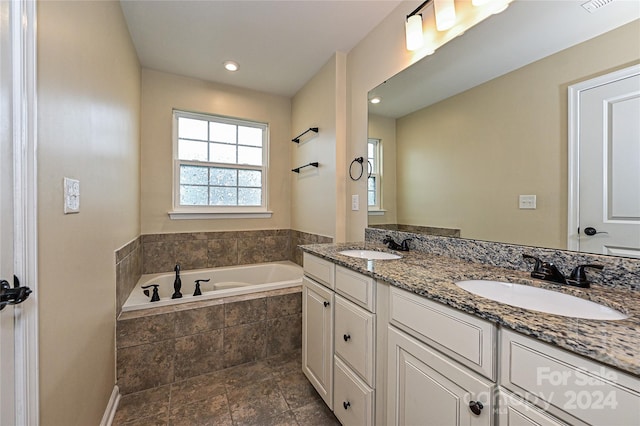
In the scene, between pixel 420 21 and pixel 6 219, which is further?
pixel 420 21

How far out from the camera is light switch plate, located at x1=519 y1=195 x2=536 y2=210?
110 centimetres

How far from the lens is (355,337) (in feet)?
3.98

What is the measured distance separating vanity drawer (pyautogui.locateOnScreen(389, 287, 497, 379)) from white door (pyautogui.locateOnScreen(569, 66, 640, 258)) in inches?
24.5

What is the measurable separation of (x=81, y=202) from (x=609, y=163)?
2.06 m

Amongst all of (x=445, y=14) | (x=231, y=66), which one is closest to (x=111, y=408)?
(x=231, y=66)

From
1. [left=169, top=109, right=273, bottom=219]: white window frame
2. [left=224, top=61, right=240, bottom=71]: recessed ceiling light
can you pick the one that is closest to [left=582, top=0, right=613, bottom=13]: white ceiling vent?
[left=224, top=61, right=240, bottom=71]: recessed ceiling light

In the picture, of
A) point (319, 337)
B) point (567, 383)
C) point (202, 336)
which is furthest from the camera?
point (202, 336)

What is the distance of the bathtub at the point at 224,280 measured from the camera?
2033mm

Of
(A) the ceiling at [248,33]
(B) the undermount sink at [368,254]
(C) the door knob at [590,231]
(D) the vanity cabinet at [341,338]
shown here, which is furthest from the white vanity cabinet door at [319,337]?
(A) the ceiling at [248,33]

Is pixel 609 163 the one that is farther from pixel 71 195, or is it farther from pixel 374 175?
pixel 71 195

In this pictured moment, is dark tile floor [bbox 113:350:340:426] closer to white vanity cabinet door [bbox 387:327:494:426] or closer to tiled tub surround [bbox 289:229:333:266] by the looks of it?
white vanity cabinet door [bbox 387:327:494:426]

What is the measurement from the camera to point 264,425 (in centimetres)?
144

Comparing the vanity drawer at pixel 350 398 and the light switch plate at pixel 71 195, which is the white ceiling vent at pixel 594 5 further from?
the light switch plate at pixel 71 195

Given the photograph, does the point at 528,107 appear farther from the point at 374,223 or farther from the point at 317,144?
the point at 317,144
